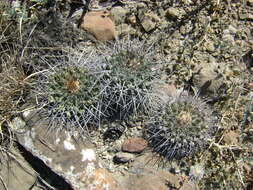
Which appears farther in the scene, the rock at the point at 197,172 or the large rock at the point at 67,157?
the rock at the point at 197,172

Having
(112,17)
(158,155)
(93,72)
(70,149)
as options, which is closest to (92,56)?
(93,72)

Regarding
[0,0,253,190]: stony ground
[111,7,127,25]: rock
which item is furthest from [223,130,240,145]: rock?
[111,7,127,25]: rock

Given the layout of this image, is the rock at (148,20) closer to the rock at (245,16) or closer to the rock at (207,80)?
the rock at (207,80)

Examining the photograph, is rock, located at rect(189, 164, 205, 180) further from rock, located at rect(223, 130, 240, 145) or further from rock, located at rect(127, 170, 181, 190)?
rock, located at rect(223, 130, 240, 145)

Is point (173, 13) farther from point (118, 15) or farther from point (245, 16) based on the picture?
point (245, 16)

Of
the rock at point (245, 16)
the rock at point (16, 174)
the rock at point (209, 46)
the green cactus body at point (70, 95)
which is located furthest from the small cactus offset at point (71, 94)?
the rock at point (245, 16)

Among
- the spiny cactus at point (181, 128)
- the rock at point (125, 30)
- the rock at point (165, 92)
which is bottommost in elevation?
the spiny cactus at point (181, 128)

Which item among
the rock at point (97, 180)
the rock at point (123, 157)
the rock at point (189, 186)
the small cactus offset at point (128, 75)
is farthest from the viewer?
the rock at point (123, 157)

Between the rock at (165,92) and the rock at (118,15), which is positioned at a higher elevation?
the rock at (118,15)
